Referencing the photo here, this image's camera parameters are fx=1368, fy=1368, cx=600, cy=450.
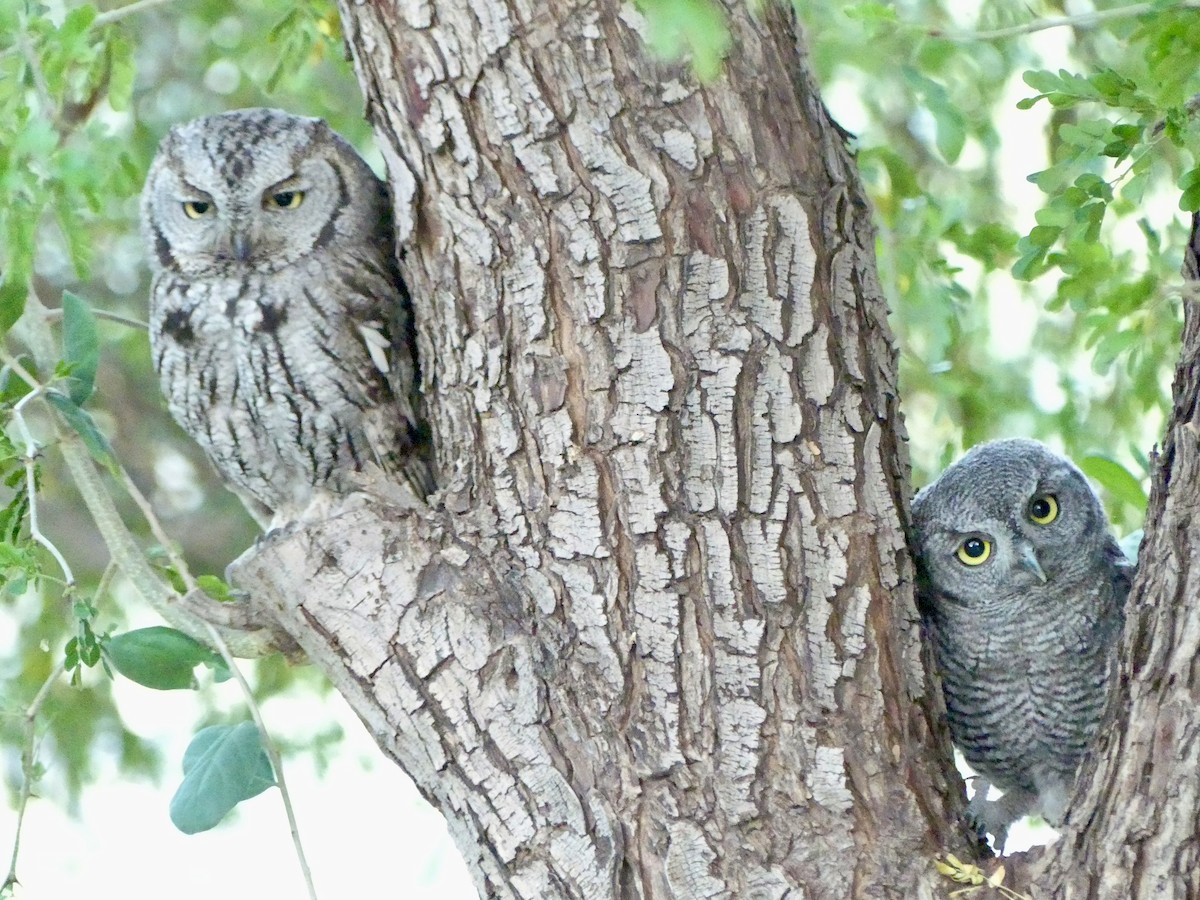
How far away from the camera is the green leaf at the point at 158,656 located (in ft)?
6.68

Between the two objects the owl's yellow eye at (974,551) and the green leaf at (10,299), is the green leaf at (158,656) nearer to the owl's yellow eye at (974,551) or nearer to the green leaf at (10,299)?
the green leaf at (10,299)

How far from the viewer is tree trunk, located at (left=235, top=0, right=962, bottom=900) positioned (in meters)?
1.81

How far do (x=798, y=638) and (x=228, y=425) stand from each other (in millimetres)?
1186

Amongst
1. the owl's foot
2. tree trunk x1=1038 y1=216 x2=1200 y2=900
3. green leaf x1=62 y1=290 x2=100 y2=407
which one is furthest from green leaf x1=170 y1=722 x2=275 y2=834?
the owl's foot

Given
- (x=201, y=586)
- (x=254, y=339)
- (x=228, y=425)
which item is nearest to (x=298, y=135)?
(x=254, y=339)

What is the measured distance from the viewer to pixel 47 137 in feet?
6.48

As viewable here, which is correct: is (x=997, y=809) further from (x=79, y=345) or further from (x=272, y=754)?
(x=79, y=345)

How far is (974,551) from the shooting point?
2.41 metres

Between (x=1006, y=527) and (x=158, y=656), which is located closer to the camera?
(x=158, y=656)

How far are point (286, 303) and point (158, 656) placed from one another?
26.4 inches

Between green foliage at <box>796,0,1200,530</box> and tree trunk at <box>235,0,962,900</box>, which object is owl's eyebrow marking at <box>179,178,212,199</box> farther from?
green foliage at <box>796,0,1200,530</box>

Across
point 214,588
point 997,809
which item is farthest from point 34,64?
point 997,809

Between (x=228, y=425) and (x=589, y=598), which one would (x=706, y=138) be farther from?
(x=228, y=425)

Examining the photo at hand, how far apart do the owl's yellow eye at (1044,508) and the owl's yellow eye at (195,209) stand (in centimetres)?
157
